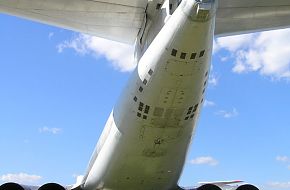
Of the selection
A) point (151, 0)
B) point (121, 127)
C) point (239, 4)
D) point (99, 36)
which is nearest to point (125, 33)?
point (99, 36)

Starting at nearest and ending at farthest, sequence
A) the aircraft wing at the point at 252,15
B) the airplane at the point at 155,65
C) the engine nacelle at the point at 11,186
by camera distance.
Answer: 1. the airplane at the point at 155,65
2. the aircraft wing at the point at 252,15
3. the engine nacelle at the point at 11,186

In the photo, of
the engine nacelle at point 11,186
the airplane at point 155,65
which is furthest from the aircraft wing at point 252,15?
the engine nacelle at point 11,186

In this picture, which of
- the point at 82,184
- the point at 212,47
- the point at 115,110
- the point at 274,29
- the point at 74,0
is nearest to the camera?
the point at 212,47

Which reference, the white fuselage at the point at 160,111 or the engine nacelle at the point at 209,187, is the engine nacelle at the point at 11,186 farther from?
the engine nacelle at the point at 209,187

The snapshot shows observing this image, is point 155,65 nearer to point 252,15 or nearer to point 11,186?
point 252,15

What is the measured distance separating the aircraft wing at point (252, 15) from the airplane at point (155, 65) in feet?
0.05

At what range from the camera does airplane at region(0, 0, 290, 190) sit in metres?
7.28

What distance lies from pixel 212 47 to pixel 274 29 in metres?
1.70

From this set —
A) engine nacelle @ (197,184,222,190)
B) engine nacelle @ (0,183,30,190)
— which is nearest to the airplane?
engine nacelle @ (0,183,30,190)

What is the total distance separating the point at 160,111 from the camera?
805cm

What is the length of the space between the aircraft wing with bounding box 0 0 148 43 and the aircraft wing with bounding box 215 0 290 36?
4.93 feet

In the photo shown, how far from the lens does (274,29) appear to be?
866 cm

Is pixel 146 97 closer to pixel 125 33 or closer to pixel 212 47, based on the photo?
pixel 212 47

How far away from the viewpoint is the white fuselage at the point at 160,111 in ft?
23.5
